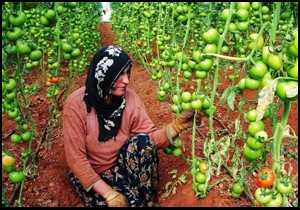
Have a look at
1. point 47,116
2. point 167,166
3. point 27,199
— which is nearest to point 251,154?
point 167,166

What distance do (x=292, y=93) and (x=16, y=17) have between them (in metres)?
1.21

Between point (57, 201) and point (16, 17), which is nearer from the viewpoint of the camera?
point (16, 17)

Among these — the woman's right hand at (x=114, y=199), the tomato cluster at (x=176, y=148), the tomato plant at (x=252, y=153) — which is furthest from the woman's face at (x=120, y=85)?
the tomato plant at (x=252, y=153)

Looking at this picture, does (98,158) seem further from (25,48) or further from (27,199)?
(25,48)

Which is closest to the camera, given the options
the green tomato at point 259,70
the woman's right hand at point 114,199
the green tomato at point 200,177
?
the green tomato at point 259,70

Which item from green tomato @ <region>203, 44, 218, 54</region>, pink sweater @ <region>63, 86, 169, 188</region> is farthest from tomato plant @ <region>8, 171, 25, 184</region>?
green tomato @ <region>203, 44, 218, 54</region>

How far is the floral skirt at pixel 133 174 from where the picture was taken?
2273 mm

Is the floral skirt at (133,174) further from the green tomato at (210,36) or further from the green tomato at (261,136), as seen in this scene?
the green tomato at (261,136)

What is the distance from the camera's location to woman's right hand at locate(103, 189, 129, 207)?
83.1 inches

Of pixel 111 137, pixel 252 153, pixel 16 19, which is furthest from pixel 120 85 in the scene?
pixel 252 153

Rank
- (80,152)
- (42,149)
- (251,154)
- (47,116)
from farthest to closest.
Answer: (47,116) < (42,149) < (80,152) < (251,154)

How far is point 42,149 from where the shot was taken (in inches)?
128

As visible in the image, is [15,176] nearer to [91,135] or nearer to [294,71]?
[91,135]

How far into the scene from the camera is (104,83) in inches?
86.0
